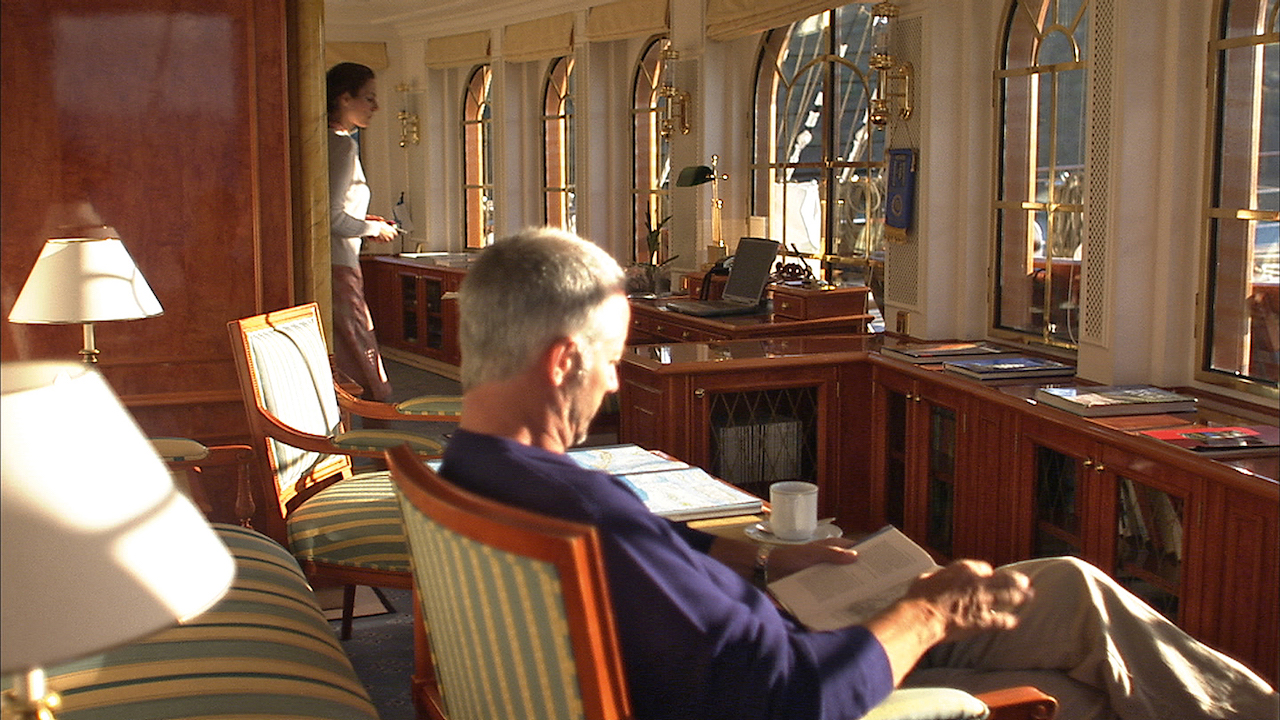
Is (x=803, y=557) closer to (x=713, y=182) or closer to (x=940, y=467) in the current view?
(x=940, y=467)

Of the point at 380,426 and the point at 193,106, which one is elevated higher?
the point at 193,106

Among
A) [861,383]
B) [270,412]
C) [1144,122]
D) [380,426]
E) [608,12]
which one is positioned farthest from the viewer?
[608,12]

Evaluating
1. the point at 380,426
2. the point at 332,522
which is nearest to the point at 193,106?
the point at 332,522

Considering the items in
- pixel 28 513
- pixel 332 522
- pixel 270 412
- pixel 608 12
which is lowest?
pixel 332 522

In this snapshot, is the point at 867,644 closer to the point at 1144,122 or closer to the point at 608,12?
the point at 1144,122

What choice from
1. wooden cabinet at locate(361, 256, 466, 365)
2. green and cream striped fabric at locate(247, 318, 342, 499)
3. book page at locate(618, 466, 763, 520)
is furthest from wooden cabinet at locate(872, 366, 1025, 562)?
wooden cabinet at locate(361, 256, 466, 365)

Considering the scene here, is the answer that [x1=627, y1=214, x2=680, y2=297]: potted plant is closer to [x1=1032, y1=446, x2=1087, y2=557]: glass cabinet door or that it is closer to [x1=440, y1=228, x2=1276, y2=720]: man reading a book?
[x1=1032, y1=446, x2=1087, y2=557]: glass cabinet door

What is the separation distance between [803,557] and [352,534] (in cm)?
148

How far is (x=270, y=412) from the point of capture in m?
3.69

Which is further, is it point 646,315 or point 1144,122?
point 646,315

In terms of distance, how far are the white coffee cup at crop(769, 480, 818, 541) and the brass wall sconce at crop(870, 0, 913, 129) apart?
10.5ft

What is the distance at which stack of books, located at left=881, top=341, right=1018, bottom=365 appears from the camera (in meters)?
4.65

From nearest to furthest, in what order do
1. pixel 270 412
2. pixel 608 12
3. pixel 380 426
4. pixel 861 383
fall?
pixel 270 412, pixel 861 383, pixel 380 426, pixel 608 12

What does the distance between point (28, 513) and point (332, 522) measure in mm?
2277
